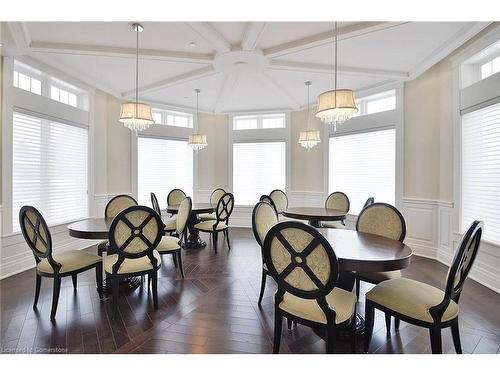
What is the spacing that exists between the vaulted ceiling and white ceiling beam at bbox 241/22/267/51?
1 centimetres

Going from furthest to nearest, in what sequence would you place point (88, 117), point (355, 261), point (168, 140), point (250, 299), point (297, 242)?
point (168, 140) → point (88, 117) → point (250, 299) → point (355, 261) → point (297, 242)

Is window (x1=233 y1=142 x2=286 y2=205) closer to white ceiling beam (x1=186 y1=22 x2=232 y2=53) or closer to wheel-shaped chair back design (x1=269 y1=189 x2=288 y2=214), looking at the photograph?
wheel-shaped chair back design (x1=269 y1=189 x2=288 y2=214)

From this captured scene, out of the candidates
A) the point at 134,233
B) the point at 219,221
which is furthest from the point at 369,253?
the point at 219,221

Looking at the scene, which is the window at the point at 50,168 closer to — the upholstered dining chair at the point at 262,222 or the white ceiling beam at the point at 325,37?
the upholstered dining chair at the point at 262,222

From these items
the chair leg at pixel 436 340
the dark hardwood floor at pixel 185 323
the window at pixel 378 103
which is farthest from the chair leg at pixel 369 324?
the window at pixel 378 103

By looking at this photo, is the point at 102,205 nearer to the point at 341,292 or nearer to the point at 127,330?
the point at 127,330

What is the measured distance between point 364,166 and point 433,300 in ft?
12.4

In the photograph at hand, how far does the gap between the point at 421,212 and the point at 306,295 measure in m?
3.63

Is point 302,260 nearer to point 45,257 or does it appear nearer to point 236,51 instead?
point 45,257

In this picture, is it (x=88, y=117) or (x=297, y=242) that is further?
(x=88, y=117)

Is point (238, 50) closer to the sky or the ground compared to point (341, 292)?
closer to the sky

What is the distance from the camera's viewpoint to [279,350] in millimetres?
1791

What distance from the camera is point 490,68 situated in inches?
126
